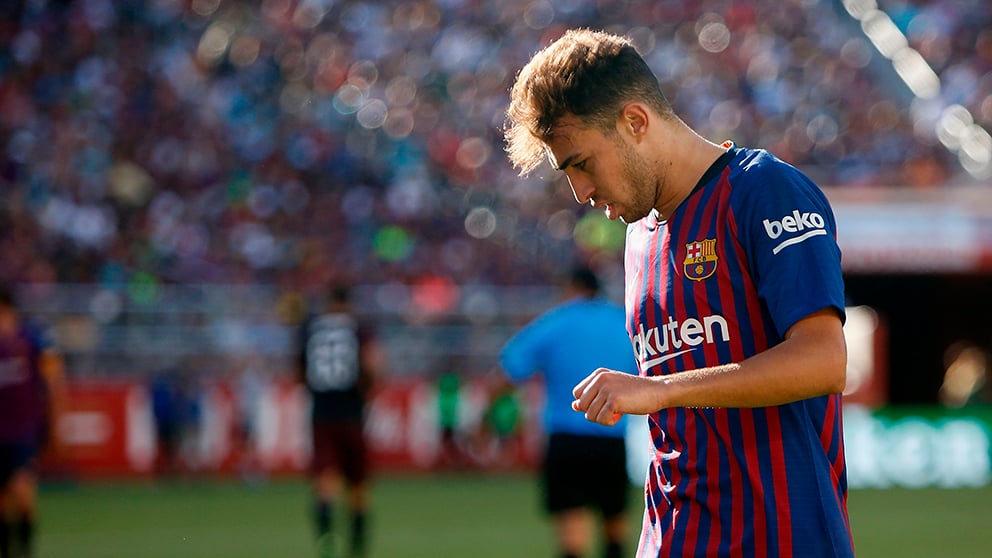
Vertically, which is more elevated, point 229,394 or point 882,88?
point 882,88

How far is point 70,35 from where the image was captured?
2419 centimetres

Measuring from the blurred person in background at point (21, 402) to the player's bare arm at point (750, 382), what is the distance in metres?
9.21

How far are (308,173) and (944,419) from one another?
1071 cm

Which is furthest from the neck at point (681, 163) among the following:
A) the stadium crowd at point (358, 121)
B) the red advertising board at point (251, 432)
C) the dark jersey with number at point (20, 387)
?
the stadium crowd at point (358, 121)

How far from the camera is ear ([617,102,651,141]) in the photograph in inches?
131

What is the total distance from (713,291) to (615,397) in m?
0.46

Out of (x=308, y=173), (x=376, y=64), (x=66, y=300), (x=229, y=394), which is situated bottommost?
(x=229, y=394)

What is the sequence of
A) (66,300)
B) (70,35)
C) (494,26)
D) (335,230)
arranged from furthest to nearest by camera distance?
(494,26)
(70,35)
(335,230)
(66,300)

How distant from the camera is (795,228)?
3.18 metres

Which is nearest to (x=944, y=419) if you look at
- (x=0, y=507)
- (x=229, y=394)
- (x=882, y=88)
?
(x=882, y=88)

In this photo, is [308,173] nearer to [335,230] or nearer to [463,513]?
[335,230]

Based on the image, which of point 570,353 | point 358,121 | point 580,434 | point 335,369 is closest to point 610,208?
point 570,353

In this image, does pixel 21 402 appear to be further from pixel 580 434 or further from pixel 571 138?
pixel 571 138

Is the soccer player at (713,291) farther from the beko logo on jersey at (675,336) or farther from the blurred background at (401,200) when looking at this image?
the blurred background at (401,200)
